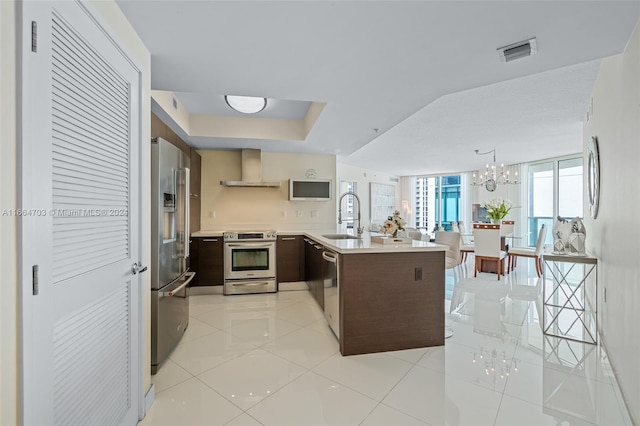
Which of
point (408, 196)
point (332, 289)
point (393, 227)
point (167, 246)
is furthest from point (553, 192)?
point (167, 246)

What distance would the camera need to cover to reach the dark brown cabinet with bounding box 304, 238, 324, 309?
3.54 meters

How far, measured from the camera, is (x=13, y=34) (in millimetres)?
905

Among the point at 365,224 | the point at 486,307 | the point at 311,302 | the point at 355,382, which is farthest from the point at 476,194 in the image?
the point at 355,382

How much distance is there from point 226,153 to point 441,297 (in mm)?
3935

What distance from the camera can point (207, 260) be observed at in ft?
14.5

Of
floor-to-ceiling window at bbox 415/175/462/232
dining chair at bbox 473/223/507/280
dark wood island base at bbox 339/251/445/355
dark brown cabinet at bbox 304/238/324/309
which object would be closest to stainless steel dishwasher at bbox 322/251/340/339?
dark wood island base at bbox 339/251/445/355

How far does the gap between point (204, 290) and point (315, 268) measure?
177cm

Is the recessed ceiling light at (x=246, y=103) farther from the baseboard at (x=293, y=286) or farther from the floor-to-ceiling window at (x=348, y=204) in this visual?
the floor-to-ceiling window at (x=348, y=204)

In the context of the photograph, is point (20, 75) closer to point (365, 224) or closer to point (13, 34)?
point (13, 34)

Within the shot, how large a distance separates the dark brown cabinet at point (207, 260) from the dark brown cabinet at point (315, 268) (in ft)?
4.09

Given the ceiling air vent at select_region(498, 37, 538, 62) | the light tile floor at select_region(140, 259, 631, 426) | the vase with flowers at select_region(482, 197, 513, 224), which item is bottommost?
the light tile floor at select_region(140, 259, 631, 426)

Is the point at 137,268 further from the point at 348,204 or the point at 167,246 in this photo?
the point at 348,204

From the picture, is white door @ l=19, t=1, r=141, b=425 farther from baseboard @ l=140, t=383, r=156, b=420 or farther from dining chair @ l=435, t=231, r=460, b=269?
dining chair @ l=435, t=231, r=460, b=269

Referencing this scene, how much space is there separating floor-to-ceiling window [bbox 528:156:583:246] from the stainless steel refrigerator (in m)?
7.64
